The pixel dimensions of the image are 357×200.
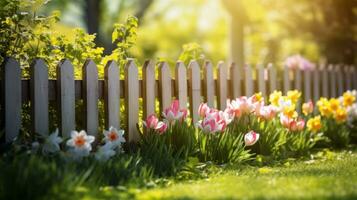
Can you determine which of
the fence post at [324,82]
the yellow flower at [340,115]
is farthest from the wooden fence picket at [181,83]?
the fence post at [324,82]

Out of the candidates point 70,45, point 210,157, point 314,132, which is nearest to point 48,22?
point 70,45

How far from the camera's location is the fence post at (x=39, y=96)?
507 centimetres

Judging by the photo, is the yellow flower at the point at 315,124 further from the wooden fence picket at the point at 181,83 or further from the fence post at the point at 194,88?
the wooden fence picket at the point at 181,83

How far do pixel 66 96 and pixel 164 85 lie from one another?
1.29 m

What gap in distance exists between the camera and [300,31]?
1309 cm

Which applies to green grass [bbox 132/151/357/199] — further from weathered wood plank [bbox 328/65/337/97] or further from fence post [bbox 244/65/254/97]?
weathered wood plank [bbox 328/65/337/97]

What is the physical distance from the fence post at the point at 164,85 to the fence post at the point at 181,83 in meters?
0.16

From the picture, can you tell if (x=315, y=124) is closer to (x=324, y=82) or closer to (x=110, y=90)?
(x=110, y=90)

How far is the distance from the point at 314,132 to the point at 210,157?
2055 mm

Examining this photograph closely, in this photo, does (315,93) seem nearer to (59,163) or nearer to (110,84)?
(110,84)

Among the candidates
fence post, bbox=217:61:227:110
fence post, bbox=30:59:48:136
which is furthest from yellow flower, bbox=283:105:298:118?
fence post, bbox=30:59:48:136

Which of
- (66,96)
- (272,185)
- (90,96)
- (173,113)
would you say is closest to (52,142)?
(66,96)

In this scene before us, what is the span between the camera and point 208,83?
22.6 ft

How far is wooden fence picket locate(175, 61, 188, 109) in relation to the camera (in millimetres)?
6406
